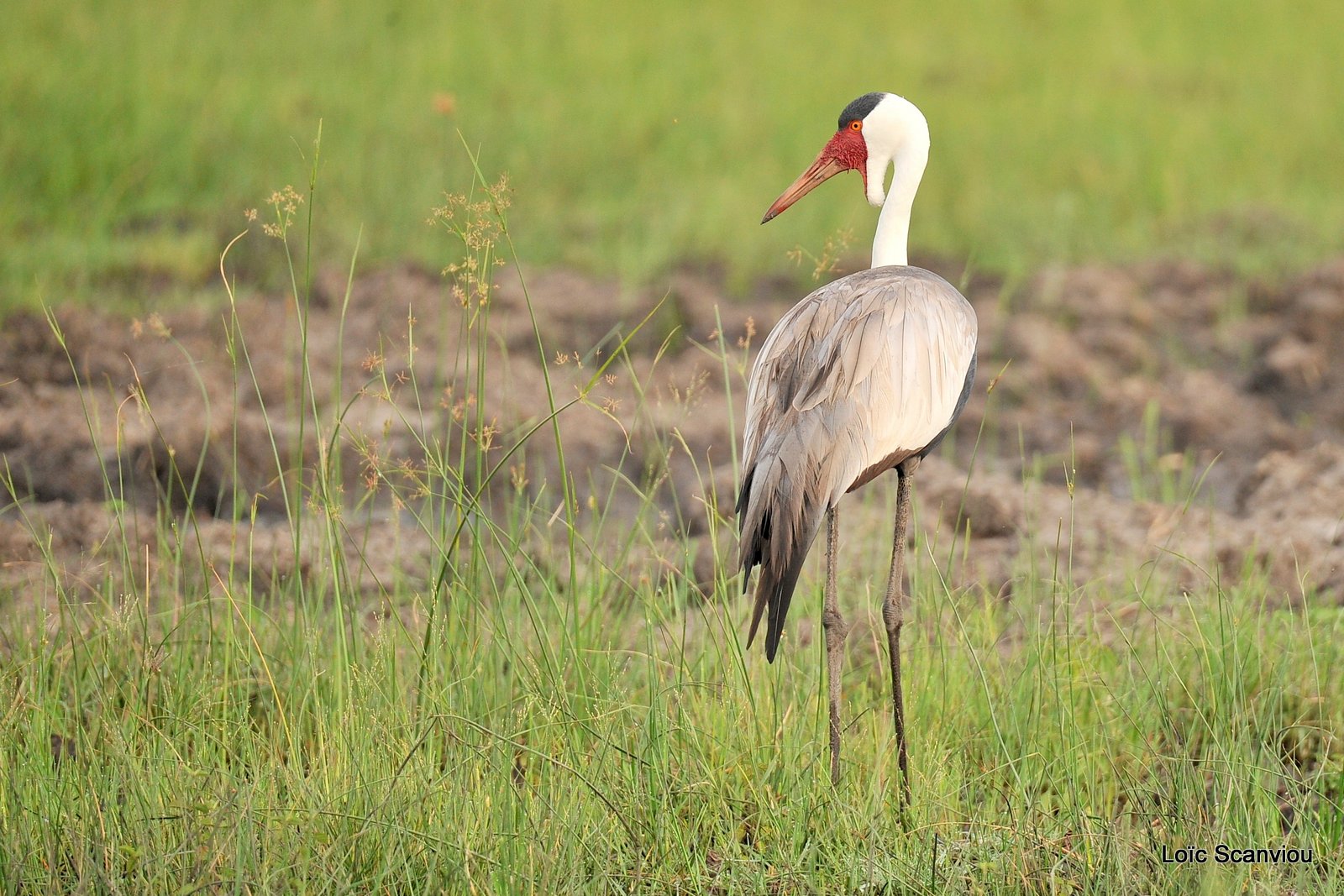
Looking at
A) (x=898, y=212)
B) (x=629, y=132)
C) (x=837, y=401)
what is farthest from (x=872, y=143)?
(x=629, y=132)

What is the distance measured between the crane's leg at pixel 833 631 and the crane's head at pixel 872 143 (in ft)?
2.31

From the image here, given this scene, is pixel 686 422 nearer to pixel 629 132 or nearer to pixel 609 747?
pixel 609 747

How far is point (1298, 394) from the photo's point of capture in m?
6.28

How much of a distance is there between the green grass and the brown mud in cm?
36

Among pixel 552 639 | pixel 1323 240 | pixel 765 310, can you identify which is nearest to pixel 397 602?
pixel 552 639

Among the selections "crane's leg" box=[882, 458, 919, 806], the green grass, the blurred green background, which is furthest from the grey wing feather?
the blurred green background

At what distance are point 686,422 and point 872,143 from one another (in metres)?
2.69

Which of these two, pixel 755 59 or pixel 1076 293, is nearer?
pixel 1076 293

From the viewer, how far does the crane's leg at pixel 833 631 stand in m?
2.88

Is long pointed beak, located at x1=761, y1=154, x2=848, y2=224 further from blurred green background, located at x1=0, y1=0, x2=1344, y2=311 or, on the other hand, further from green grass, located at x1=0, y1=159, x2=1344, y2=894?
blurred green background, located at x1=0, y1=0, x2=1344, y2=311

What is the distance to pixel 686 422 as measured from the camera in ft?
19.0

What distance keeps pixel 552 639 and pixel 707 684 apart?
75cm

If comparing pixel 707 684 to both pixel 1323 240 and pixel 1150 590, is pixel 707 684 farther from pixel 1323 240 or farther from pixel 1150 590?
pixel 1323 240

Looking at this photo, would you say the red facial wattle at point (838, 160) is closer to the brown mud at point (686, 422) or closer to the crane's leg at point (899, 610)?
the crane's leg at point (899, 610)
